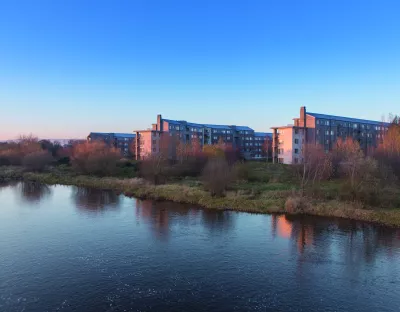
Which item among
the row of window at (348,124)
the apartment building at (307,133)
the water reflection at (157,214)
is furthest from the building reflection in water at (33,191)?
the row of window at (348,124)

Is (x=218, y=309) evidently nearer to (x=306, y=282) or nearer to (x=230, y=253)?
(x=306, y=282)

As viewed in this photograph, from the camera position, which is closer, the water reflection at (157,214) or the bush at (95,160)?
the water reflection at (157,214)

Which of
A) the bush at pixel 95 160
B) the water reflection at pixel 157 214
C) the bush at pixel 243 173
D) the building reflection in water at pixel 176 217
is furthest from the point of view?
the bush at pixel 95 160

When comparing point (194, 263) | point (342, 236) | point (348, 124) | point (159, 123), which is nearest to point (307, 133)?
point (348, 124)

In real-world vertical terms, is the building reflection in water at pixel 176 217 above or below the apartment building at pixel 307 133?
below

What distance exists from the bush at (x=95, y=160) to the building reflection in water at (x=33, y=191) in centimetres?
759

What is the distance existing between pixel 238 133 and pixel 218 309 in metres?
86.8

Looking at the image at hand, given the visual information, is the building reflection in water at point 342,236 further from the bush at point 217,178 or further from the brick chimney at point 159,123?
the brick chimney at point 159,123

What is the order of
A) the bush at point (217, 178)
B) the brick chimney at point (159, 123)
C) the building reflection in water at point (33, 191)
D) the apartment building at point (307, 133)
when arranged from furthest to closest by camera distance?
the brick chimney at point (159, 123)
the apartment building at point (307, 133)
the building reflection in water at point (33, 191)
the bush at point (217, 178)

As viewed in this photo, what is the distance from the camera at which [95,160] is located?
176 ft

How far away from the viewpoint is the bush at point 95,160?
53875 millimetres

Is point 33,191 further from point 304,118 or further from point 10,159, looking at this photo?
point 304,118

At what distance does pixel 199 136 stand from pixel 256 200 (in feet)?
191

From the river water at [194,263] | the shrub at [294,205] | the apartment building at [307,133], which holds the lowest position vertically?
the river water at [194,263]
